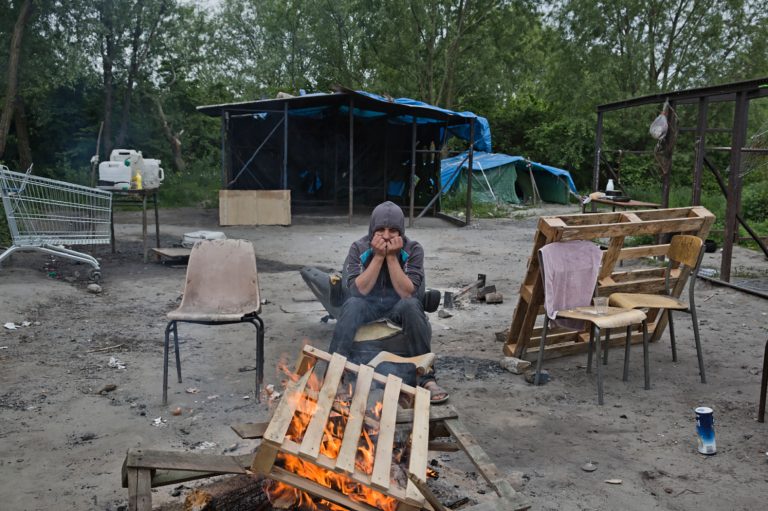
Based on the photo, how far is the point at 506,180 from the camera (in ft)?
76.3

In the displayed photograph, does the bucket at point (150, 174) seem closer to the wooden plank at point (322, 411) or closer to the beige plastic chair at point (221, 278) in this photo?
the beige plastic chair at point (221, 278)

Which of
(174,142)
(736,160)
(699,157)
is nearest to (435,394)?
(736,160)

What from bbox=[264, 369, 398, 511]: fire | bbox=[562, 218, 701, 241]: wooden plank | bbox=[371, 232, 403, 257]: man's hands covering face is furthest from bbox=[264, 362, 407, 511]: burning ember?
bbox=[562, 218, 701, 241]: wooden plank

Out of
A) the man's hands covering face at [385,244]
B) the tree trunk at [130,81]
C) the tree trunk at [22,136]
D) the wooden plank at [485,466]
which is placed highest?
the tree trunk at [130,81]

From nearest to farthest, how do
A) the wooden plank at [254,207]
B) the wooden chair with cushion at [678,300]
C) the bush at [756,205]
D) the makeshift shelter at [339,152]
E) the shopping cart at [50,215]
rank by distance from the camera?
the wooden chair with cushion at [678,300]
the shopping cart at [50,215]
the wooden plank at [254,207]
the bush at [756,205]
the makeshift shelter at [339,152]

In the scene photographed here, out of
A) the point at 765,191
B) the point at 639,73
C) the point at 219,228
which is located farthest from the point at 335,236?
the point at 639,73

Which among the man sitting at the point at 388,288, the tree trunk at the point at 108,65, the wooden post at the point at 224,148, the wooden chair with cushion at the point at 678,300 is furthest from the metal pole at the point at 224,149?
the wooden chair with cushion at the point at 678,300

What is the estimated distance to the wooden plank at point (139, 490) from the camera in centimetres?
245

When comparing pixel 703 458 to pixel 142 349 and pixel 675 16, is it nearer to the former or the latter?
pixel 142 349

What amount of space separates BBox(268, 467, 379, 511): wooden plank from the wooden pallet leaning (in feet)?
9.96

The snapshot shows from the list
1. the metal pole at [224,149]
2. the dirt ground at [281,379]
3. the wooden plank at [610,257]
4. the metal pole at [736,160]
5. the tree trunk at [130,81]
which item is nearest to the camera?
the dirt ground at [281,379]

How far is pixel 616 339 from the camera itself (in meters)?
6.20

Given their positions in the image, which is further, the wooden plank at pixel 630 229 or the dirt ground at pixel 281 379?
the wooden plank at pixel 630 229

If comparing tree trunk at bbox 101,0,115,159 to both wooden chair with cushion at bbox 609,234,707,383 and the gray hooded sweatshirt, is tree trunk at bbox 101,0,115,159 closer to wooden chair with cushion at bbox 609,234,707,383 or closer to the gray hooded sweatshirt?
the gray hooded sweatshirt
